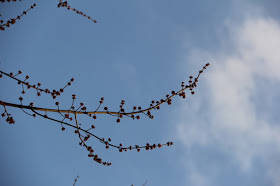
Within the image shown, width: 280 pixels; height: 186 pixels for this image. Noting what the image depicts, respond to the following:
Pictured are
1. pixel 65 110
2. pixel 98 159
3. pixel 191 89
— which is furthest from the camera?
pixel 191 89

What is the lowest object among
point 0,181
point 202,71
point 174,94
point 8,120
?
point 0,181

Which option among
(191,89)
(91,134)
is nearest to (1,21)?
(91,134)

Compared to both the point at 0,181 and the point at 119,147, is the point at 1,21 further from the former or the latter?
the point at 0,181

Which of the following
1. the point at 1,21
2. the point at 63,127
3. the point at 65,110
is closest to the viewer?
the point at 65,110

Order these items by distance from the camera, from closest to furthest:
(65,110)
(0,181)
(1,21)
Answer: (65,110), (1,21), (0,181)

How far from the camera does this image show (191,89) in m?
4.76

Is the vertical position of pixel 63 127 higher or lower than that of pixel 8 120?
higher

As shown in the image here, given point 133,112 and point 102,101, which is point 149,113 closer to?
point 133,112

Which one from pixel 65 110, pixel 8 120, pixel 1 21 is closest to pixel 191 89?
pixel 65 110

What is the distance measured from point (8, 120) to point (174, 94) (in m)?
3.93

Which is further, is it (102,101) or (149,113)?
(149,113)

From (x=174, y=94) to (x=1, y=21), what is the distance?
5.44 metres

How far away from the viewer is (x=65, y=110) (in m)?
3.82

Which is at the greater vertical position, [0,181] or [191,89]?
[191,89]
